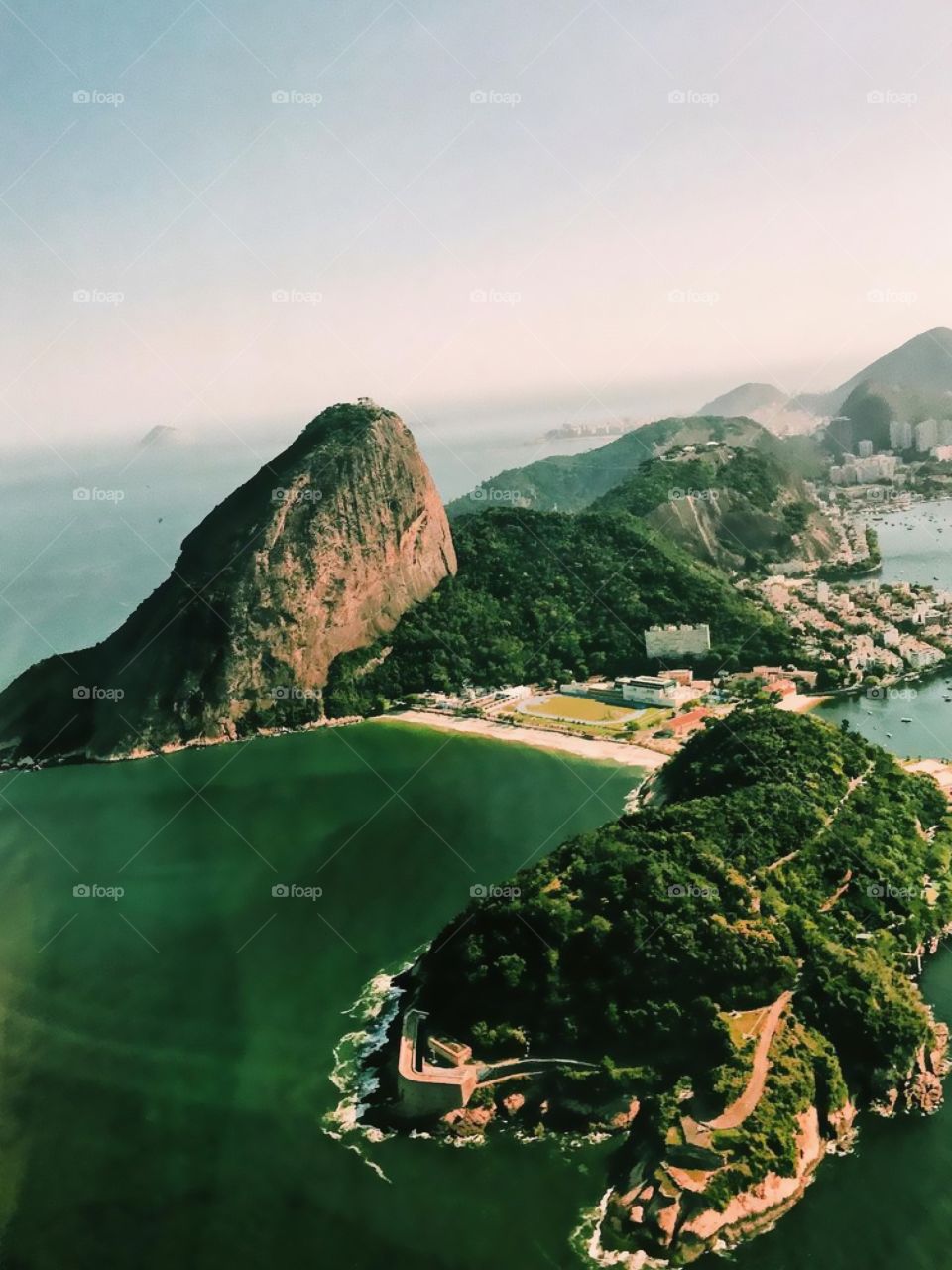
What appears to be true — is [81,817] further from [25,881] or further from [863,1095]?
[863,1095]

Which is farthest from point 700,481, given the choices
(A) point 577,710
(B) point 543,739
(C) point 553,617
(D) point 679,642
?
(B) point 543,739

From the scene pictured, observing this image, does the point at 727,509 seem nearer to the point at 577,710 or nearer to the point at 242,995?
the point at 577,710

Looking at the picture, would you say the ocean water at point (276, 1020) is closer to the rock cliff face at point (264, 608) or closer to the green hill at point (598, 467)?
the rock cliff face at point (264, 608)

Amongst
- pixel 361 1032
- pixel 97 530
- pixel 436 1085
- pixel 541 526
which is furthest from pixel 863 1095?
pixel 97 530

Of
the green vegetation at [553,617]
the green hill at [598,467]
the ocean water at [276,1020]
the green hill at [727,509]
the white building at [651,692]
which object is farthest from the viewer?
the green hill at [598,467]

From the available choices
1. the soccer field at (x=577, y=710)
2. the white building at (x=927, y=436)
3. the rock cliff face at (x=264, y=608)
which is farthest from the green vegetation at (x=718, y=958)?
the white building at (x=927, y=436)

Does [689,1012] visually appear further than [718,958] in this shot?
No

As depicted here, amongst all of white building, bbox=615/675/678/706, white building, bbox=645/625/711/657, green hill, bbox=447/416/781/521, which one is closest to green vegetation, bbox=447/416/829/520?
green hill, bbox=447/416/781/521
